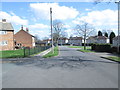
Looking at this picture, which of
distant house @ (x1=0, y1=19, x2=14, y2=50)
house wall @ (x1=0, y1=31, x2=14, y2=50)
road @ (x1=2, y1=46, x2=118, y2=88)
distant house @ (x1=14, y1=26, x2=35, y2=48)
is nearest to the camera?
road @ (x1=2, y1=46, x2=118, y2=88)

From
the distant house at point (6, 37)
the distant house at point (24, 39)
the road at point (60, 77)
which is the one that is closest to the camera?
the road at point (60, 77)

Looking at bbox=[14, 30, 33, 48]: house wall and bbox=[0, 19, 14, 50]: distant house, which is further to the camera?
bbox=[14, 30, 33, 48]: house wall

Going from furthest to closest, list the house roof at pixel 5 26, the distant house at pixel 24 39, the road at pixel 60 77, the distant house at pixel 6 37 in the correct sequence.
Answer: the distant house at pixel 24 39 → the house roof at pixel 5 26 → the distant house at pixel 6 37 → the road at pixel 60 77

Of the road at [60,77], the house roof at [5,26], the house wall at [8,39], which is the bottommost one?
the road at [60,77]

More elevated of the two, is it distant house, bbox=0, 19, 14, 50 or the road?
distant house, bbox=0, 19, 14, 50

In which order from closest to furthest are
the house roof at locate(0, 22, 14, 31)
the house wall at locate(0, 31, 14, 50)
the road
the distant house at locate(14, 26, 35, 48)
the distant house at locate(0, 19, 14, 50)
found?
the road → the distant house at locate(0, 19, 14, 50) → the house wall at locate(0, 31, 14, 50) → the house roof at locate(0, 22, 14, 31) → the distant house at locate(14, 26, 35, 48)

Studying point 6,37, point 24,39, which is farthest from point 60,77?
point 24,39

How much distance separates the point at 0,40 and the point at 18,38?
17812 mm

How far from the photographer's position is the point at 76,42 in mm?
123250

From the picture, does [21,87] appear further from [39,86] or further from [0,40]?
[0,40]

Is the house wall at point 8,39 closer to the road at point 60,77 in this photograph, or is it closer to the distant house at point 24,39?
the distant house at point 24,39

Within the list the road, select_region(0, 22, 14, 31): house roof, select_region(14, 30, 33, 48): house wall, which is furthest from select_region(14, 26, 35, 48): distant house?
the road

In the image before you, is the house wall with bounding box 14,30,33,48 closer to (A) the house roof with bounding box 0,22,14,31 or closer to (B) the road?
(A) the house roof with bounding box 0,22,14,31

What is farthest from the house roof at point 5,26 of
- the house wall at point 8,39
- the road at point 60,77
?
the road at point 60,77
